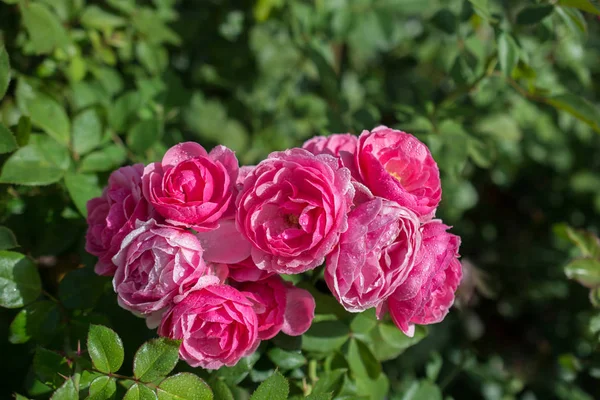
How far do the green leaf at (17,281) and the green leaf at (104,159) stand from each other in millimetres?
288

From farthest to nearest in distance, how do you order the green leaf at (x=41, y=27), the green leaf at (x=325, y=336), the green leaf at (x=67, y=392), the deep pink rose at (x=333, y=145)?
the green leaf at (x=41, y=27) < the green leaf at (x=325, y=336) < the deep pink rose at (x=333, y=145) < the green leaf at (x=67, y=392)

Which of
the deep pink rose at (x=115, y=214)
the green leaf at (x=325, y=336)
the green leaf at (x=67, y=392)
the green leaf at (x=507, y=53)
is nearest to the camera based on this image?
the green leaf at (x=67, y=392)

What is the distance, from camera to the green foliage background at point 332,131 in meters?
1.24

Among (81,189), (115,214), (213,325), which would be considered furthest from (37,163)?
(213,325)

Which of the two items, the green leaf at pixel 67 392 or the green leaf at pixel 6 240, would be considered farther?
the green leaf at pixel 6 240

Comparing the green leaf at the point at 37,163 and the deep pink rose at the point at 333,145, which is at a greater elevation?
the deep pink rose at the point at 333,145

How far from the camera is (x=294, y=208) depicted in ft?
3.13

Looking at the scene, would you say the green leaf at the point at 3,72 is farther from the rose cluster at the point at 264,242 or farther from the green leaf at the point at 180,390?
the green leaf at the point at 180,390

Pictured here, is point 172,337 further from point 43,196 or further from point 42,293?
point 43,196

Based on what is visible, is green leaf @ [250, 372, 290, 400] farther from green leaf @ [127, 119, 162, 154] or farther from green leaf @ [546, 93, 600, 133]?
green leaf @ [546, 93, 600, 133]

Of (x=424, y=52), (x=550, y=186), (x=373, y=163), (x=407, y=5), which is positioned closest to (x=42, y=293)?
(x=373, y=163)

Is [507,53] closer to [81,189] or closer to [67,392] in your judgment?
[81,189]

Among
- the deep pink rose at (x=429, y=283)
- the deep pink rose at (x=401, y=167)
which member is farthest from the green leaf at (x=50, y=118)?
the deep pink rose at (x=429, y=283)

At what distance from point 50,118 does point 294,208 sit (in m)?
0.79
